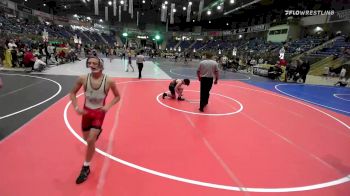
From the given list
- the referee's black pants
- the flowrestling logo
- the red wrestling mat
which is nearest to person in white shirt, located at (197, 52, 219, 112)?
the referee's black pants

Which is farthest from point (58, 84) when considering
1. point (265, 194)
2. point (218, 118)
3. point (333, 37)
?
point (333, 37)

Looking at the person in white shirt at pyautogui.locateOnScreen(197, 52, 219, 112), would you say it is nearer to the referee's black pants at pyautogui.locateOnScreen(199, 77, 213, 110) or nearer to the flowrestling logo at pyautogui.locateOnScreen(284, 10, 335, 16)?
→ the referee's black pants at pyautogui.locateOnScreen(199, 77, 213, 110)

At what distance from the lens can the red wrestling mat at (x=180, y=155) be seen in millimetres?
3523

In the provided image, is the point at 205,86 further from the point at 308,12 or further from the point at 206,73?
the point at 308,12

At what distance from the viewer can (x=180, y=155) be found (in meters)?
4.57

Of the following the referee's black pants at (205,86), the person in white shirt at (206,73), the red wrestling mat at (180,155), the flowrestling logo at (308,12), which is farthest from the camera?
the flowrestling logo at (308,12)

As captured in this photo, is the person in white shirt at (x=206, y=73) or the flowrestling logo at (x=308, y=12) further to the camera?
the flowrestling logo at (x=308, y=12)

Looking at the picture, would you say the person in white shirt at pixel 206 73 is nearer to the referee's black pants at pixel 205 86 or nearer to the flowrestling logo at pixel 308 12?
the referee's black pants at pixel 205 86

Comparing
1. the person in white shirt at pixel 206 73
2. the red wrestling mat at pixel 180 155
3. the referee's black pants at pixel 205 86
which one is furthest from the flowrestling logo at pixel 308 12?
the referee's black pants at pixel 205 86

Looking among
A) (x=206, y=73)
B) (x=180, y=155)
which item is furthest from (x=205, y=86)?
(x=180, y=155)

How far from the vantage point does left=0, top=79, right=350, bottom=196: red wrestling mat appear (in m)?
3.52

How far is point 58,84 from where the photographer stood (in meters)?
10.8

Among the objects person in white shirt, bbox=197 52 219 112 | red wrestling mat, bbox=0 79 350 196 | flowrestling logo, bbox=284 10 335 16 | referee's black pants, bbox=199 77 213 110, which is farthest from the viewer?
flowrestling logo, bbox=284 10 335 16

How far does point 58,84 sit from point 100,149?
24.2ft
